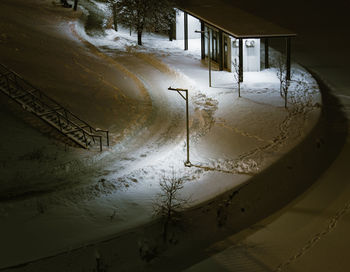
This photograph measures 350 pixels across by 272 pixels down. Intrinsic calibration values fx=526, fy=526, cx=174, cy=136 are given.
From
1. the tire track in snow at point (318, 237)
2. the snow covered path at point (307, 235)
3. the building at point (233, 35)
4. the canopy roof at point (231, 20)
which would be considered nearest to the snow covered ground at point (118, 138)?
the building at point (233, 35)

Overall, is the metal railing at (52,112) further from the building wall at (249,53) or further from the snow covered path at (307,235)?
the building wall at (249,53)

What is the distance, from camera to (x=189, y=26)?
3906 centimetres

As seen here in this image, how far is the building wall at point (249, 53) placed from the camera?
32.0m

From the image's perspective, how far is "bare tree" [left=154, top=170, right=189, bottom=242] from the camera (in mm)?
16828

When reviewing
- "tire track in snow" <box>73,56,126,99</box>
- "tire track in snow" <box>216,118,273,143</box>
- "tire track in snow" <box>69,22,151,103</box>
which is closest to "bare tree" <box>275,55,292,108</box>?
"tire track in snow" <box>216,118,273,143</box>

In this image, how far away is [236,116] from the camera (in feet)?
84.2

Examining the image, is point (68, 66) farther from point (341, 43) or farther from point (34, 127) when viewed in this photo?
point (341, 43)

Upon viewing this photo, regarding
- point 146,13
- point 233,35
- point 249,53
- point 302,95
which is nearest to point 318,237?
point 302,95

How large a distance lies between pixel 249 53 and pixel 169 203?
56.4 ft

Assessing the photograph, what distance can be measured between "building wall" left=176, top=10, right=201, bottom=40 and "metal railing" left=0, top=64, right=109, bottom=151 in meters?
16.9

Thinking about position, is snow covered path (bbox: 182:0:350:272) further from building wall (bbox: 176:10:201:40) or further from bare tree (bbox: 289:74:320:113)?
building wall (bbox: 176:10:201:40)

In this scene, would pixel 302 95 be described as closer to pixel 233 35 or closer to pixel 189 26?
pixel 233 35

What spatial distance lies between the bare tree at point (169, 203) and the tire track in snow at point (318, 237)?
368 centimetres

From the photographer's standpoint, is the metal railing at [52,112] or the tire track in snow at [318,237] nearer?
the tire track in snow at [318,237]
